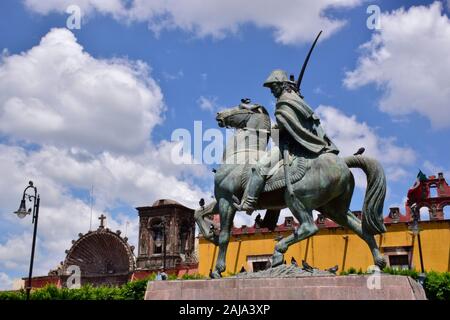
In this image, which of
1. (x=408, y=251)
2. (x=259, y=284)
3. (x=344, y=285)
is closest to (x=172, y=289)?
(x=259, y=284)

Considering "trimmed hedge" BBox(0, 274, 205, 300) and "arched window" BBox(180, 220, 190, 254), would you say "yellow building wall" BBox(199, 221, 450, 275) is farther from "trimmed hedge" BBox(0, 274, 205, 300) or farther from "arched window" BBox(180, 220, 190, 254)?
"arched window" BBox(180, 220, 190, 254)

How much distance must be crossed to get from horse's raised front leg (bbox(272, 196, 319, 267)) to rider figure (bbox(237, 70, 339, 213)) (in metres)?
0.66

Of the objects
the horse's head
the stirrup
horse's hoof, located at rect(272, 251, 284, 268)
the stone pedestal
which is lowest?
the stone pedestal

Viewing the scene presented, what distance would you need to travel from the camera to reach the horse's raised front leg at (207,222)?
10.1m

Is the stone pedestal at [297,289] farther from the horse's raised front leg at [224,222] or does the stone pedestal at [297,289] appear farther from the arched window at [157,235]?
the arched window at [157,235]

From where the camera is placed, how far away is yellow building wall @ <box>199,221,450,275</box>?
106ft

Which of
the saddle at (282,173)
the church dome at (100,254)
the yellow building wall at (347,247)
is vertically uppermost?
the church dome at (100,254)

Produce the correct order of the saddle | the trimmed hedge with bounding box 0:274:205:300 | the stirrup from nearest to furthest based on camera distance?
1. the saddle
2. the stirrup
3. the trimmed hedge with bounding box 0:274:205:300

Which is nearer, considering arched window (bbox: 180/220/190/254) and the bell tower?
the bell tower

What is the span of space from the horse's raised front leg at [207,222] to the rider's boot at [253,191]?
2.74ft

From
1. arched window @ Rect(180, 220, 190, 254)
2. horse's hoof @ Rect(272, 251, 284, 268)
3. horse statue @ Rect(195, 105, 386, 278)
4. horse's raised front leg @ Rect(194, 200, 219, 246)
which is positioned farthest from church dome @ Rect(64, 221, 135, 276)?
horse's hoof @ Rect(272, 251, 284, 268)

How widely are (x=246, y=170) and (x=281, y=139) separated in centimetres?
80

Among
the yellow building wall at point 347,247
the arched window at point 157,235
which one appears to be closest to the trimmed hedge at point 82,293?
the yellow building wall at point 347,247
